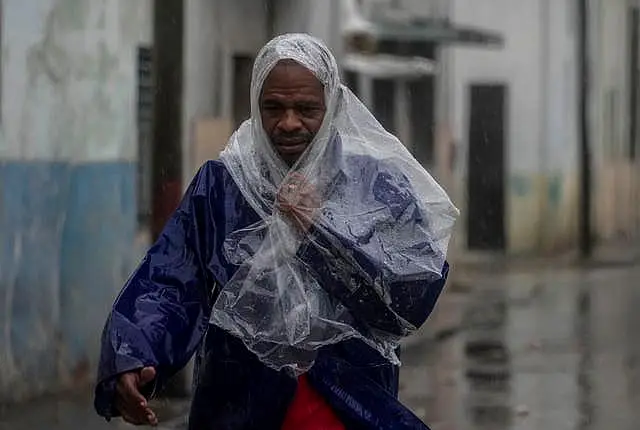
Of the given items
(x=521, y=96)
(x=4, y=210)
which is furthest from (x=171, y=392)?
(x=521, y=96)

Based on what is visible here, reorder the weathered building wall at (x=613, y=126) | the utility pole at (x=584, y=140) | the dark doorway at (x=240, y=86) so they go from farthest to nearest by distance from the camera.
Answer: the weathered building wall at (x=613, y=126)
the utility pole at (x=584, y=140)
the dark doorway at (x=240, y=86)

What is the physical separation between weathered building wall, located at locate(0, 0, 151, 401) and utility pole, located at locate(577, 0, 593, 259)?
1334 cm

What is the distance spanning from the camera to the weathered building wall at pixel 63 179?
353 inches

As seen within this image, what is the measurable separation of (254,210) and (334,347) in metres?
0.34

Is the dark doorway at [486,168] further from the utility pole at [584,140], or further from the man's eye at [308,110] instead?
the man's eye at [308,110]

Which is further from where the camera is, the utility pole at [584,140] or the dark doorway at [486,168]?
Result: the utility pole at [584,140]

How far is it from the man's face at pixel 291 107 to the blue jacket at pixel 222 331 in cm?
15

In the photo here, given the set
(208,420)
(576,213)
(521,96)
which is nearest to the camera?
(208,420)

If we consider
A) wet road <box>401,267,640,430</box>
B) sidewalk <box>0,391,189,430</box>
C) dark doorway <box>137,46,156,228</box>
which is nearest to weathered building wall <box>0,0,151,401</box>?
sidewalk <box>0,391,189,430</box>

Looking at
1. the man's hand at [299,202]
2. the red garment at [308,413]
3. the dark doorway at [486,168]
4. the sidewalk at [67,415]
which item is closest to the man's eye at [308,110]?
the man's hand at [299,202]

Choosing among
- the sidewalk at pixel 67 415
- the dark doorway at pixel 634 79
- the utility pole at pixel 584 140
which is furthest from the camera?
the dark doorway at pixel 634 79

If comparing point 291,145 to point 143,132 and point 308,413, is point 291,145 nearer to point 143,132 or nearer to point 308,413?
point 308,413

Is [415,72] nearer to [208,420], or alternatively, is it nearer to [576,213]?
[576,213]

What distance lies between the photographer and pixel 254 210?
3439 mm
